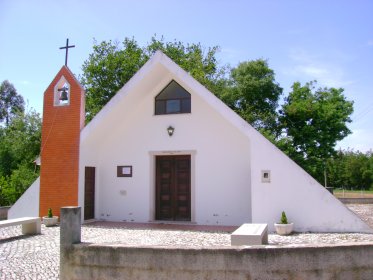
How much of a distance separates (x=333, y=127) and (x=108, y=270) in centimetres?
2541

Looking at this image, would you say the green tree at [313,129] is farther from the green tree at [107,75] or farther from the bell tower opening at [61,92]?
the bell tower opening at [61,92]

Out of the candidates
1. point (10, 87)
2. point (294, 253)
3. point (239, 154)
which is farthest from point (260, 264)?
point (10, 87)

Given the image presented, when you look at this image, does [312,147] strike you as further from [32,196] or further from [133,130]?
[32,196]

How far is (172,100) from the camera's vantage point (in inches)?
499

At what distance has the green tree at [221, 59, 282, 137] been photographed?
27562mm

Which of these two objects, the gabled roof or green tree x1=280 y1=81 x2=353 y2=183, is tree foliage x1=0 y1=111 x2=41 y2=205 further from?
green tree x1=280 y1=81 x2=353 y2=183

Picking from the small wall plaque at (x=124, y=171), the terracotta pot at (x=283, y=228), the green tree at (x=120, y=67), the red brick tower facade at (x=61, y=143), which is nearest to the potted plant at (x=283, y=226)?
the terracotta pot at (x=283, y=228)

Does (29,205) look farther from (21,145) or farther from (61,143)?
(21,145)

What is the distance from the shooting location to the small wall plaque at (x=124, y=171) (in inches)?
507

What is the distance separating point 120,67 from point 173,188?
1548 centimetres

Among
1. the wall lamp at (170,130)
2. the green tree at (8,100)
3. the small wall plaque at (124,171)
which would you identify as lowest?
the small wall plaque at (124,171)

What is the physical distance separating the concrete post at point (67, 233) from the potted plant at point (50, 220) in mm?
6297

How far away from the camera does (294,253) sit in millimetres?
5125

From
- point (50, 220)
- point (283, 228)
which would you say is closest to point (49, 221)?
point (50, 220)
